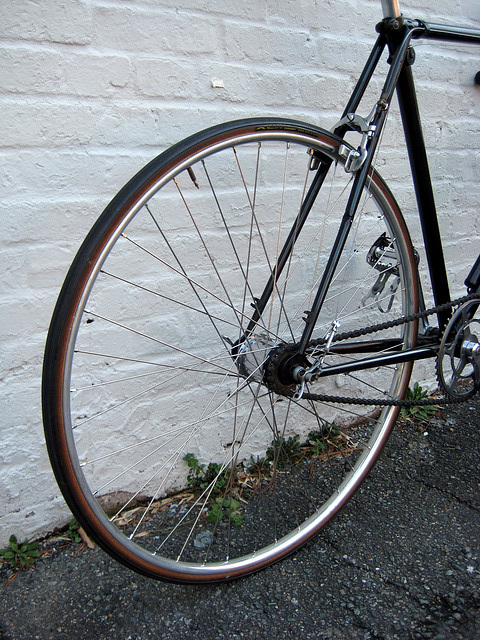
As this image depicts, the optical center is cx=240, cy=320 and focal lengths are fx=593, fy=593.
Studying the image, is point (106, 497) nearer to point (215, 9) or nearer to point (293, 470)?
point (293, 470)

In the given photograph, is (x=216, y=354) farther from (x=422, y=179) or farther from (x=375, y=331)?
(x=422, y=179)

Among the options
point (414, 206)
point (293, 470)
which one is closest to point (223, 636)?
point (293, 470)

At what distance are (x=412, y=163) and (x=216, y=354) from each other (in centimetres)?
81

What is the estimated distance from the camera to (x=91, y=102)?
149 centimetres

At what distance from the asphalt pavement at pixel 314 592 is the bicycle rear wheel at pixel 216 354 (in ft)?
0.30

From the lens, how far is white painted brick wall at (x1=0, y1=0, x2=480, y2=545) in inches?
56.2

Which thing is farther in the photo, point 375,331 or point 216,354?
point 216,354

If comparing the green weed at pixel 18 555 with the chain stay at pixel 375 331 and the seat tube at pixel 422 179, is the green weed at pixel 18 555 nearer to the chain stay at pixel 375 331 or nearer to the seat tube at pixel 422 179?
the chain stay at pixel 375 331

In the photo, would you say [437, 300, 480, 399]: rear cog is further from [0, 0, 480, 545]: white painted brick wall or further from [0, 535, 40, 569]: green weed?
[0, 535, 40, 569]: green weed

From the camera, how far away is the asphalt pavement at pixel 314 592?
143 centimetres

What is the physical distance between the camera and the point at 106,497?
1.77 meters

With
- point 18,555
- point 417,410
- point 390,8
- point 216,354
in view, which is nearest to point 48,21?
point 390,8

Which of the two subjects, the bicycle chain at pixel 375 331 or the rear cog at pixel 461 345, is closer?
the bicycle chain at pixel 375 331

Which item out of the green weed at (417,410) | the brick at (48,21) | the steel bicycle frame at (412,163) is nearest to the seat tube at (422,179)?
the steel bicycle frame at (412,163)
